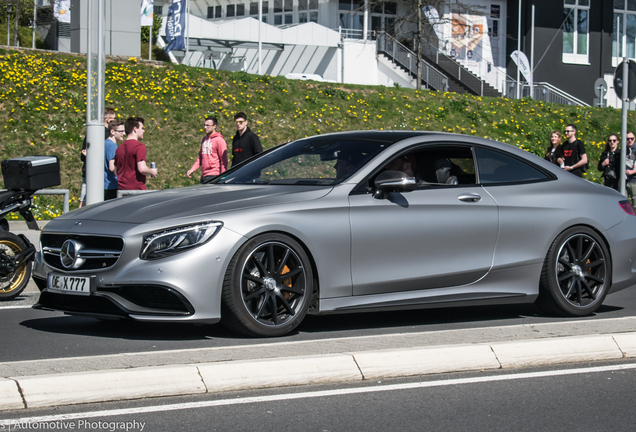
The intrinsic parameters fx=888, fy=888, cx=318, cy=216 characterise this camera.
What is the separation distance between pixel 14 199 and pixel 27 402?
15.7 ft

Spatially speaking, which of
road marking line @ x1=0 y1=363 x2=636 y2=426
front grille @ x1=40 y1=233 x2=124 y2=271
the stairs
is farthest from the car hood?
the stairs

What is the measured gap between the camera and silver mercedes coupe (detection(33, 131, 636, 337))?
596 cm

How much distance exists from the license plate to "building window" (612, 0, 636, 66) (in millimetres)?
46370

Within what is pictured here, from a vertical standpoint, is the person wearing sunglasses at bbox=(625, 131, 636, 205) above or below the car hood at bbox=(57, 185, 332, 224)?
below

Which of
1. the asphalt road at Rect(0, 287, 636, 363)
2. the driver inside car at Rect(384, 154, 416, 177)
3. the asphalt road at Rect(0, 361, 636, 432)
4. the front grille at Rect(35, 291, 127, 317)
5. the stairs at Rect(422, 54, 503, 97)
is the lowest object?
the asphalt road at Rect(0, 287, 636, 363)

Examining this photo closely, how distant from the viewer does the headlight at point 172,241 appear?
5914 mm

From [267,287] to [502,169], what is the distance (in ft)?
8.40

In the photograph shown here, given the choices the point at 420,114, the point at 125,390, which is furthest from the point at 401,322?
the point at 420,114

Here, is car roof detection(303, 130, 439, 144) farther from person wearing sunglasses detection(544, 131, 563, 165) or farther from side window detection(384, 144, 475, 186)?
person wearing sunglasses detection(544, 131, 563, 165)

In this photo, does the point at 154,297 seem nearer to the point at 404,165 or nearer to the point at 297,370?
the point at 297,370

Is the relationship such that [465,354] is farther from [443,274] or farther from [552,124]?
[552,124]

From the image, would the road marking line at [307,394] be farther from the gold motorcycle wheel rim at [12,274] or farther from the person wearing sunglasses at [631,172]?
the person wearing sunglasses at [631,172]

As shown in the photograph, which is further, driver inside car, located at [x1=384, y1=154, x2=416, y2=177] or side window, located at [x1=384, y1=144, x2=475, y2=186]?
side window, located at [x1=384, y1=144, x2=475, y2=186]

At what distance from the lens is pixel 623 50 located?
48.8m
